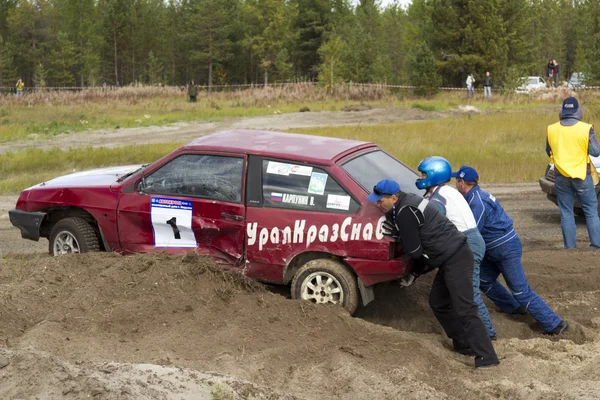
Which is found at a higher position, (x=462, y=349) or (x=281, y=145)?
(x=281, y=145)

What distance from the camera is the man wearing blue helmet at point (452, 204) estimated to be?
6.68 m

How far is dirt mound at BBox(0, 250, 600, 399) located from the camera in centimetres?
501

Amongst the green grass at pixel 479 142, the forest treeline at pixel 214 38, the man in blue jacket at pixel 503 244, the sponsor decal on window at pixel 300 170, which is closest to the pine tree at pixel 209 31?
the forest treeline at pixel 214 38

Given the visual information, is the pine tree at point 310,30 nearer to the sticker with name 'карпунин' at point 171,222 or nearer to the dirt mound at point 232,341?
the sticker with name 'карпунин' at point 171,222

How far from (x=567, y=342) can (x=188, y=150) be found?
13.2 ft

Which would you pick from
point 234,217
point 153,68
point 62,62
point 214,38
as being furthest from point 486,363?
point 62,62

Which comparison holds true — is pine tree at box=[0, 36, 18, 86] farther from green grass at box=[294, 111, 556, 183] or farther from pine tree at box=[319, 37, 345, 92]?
green grass at box=[294, 111, 556, 183]

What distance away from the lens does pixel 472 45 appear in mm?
49219

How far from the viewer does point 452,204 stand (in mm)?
6676

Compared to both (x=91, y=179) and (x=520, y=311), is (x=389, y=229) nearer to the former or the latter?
(x=520, y=311)

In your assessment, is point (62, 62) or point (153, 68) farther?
point (153, 68)

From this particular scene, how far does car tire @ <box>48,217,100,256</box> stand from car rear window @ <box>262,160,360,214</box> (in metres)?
2.11

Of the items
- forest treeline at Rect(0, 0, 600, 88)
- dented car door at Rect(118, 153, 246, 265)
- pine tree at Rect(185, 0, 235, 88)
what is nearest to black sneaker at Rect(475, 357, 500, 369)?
dented car door at Rect(118, 153, 246, 265)

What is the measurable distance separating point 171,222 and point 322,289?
172 cm
